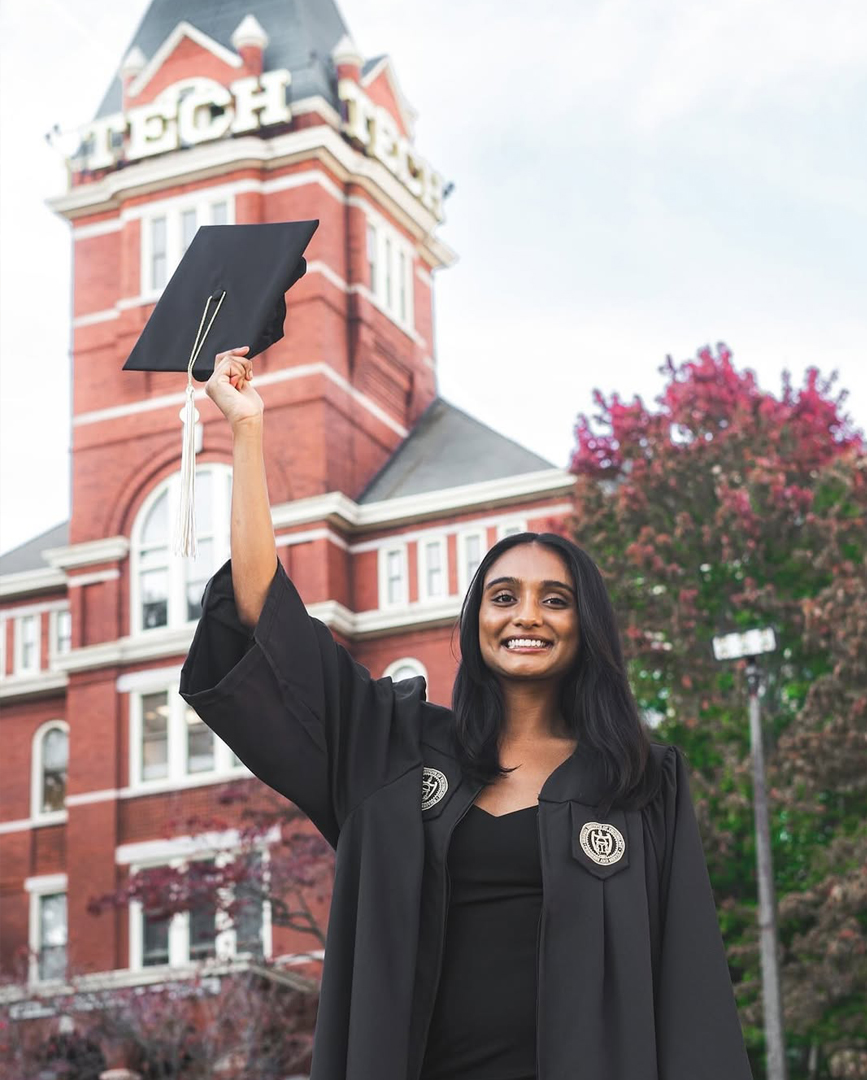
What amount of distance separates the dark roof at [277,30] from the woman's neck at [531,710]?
3062 centimetres

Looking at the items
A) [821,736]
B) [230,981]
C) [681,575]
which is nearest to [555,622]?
[821,736]

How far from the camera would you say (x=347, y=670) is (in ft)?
12.3

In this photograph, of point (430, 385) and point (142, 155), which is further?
point (430, 385)

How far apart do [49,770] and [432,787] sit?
30581 millimetres

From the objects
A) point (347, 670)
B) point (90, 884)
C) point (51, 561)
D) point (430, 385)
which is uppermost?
point (430, 385)

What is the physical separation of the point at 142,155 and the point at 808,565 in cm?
1487

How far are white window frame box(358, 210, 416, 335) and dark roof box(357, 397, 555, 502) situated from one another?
2.05 meters

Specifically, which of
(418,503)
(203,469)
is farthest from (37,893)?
(418,503)

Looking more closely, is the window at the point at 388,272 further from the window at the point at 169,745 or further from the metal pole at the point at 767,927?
the metal pole at the point at 767,927

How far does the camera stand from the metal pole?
19.3 meters

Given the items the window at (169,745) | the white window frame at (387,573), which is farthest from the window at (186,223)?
the window at (169,745)

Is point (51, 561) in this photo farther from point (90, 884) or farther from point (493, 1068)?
point (493, 1068)

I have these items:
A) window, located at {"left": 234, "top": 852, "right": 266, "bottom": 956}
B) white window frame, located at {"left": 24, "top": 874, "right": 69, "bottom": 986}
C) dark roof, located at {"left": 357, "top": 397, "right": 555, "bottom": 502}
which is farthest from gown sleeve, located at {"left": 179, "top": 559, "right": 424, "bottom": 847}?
white window frame, located at {"left": 24, "top": 874, "right": 69, "bottom": 986}

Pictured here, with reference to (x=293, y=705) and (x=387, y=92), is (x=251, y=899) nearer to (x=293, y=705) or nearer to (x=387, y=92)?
(x=387, y=92)
